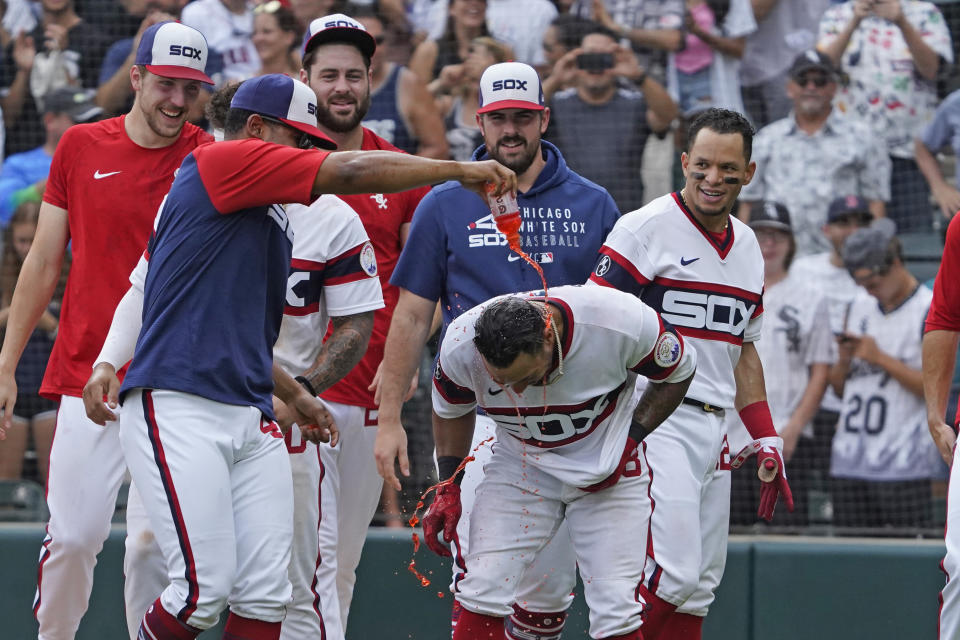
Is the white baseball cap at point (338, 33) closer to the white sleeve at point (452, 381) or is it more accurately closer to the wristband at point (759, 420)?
the white sleeve at point (452, 381)

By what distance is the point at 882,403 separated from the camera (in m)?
7.06

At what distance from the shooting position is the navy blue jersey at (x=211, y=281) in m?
3.91

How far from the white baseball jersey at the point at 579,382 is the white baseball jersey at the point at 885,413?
117 inches

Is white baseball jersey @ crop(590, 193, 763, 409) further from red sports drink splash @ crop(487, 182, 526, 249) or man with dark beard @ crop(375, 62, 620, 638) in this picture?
red sports drink splash @ crop(487, 182, 526, 249)

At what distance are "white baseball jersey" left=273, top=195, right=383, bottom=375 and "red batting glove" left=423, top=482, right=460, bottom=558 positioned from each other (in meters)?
0.84

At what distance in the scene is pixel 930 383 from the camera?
486 cm

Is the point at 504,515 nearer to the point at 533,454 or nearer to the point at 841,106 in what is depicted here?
the point at 533,454

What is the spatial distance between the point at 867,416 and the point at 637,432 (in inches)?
119

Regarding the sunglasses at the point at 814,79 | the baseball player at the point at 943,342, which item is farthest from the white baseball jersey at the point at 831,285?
the baseball player at the point at 943,342

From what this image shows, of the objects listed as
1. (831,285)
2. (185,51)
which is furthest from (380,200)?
(831,285)

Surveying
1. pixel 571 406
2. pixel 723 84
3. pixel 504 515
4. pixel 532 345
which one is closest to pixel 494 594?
pixel 504 515

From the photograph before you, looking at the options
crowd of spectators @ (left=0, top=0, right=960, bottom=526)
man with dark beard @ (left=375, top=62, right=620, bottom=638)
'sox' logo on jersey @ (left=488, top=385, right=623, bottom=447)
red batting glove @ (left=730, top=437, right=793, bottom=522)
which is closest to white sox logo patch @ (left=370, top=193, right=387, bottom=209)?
man with dark beard @ (left=375, top=62, right=620, bottom=638)

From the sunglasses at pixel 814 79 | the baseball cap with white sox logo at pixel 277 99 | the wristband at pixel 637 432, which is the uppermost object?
the sunglasses at pixel 814 79

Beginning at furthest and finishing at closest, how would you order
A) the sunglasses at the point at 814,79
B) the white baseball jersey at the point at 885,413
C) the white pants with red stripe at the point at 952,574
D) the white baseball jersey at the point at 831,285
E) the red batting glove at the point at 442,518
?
the sunglasses at the point at 814,79, the white baseball jersey at the point at 831,285, the white baseball jersey at the point at 885,413, the red batting glove at the point at 442,518, the white pants with red stripe at the point at 952,574
